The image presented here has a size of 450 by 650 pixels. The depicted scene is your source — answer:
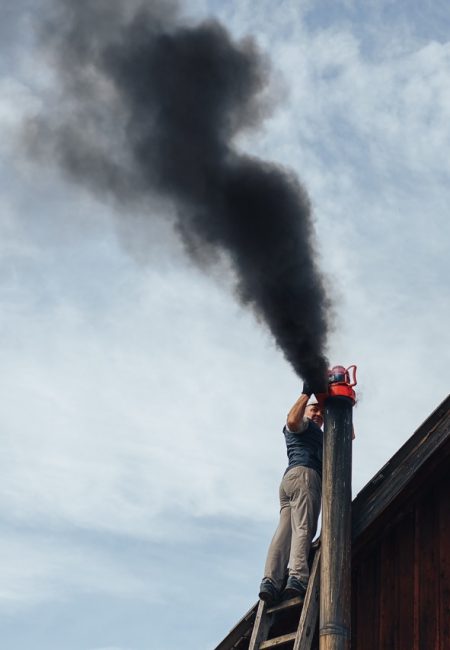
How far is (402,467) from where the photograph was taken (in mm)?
7898

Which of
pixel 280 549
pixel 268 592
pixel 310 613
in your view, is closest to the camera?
pixel 310 613

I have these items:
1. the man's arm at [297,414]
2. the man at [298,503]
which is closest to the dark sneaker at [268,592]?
the man at [298,503]

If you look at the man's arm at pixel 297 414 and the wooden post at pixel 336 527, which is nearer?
the wooden post at pixel 336 527

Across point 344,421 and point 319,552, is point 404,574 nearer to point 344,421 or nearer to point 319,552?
point 319,552

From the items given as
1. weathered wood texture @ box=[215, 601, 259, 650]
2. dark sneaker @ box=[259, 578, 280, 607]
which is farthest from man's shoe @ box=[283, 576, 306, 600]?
weathered wood texture @ box=[215, 601, 259, 650]

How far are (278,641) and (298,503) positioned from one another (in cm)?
120

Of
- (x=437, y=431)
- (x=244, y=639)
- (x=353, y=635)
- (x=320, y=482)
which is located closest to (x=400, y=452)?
(x=437, y=431)

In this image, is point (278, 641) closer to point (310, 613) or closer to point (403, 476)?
point (310, 613)

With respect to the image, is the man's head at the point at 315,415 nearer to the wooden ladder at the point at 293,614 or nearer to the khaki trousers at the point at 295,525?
the khaki trousers at the point at 295,525

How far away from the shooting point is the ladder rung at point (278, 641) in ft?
25.0

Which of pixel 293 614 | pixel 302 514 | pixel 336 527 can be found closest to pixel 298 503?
pixel 302 514

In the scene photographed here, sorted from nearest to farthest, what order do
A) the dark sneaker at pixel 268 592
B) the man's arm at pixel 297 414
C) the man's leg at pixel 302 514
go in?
the man's leg at pixel 302 514
the dark sneaker at pixel 268 592
the man's arm at pixel 297 414

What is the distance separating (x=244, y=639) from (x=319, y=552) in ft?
5.47

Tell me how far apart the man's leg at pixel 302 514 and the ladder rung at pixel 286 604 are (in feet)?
0.49
